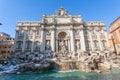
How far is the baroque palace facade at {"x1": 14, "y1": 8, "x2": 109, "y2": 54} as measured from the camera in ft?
106

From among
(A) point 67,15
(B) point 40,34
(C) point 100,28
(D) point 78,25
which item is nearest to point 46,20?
(B) point 40,34

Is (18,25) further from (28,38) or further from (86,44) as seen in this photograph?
(86,44)

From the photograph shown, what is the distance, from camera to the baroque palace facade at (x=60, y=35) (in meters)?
32.4

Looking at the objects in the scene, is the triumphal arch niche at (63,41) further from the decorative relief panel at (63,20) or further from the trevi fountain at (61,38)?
the decorative relief panel at (63,20)

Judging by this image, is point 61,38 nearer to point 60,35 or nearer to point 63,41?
point 60,35

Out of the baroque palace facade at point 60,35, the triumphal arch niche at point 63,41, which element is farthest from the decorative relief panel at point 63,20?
the triumphal arch niche at point 63,41

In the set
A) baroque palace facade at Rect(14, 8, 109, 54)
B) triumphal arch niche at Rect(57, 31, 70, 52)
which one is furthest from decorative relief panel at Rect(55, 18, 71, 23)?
triumphal arch niche at Rect(57, 31, 70, 52)

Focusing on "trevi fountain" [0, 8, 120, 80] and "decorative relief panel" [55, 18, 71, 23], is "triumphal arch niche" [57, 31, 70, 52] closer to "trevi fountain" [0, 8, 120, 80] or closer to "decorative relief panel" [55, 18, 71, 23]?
"trevi fountain" [0, 8, 120, 80]

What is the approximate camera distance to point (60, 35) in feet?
117

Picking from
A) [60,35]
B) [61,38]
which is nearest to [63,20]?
[60,35]

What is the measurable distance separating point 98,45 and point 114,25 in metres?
12.8

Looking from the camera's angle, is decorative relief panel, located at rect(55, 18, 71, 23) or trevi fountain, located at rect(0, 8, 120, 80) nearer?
trevi fountain, located at rect(0, 8, 120, 80)

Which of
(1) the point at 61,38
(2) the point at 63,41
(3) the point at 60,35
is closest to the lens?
(2) the point at 63,41

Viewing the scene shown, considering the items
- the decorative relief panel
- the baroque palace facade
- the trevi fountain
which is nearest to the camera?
the trevi fountain
